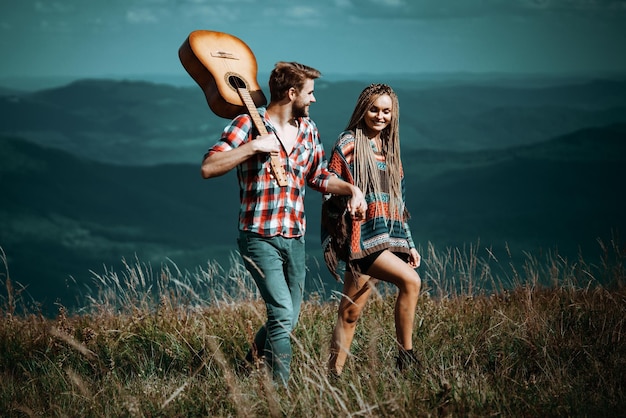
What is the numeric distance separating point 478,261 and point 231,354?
8.12 feet

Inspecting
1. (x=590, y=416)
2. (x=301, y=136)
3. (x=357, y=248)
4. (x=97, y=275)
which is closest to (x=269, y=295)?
(x=357, y=248)

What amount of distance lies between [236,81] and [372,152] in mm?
943

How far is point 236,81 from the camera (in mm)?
4691

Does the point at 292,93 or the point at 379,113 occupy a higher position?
the point at 292,93

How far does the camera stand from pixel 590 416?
411cm

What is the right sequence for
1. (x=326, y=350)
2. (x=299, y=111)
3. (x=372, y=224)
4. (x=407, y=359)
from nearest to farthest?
(x=299, y=111) → (x=372, y=224) → (x=407, y=359) → (x=326, y=350)

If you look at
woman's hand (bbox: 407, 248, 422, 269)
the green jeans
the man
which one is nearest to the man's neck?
the man

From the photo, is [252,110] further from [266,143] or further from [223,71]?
[223,71]

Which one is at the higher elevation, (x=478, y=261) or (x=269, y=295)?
(x=269, y=295)

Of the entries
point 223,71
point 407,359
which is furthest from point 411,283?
point 223,71

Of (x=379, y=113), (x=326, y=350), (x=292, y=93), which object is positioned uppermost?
(x=292, y=93)

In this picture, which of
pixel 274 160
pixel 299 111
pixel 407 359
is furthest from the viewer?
pixel 407 359

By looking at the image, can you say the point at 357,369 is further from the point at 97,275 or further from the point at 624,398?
the point at 97,275

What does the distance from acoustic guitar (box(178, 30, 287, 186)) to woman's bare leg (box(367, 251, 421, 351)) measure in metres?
1.11
